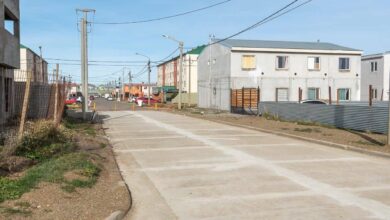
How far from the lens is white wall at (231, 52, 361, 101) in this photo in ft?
159

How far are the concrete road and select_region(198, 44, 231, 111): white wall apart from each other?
33.0 metres

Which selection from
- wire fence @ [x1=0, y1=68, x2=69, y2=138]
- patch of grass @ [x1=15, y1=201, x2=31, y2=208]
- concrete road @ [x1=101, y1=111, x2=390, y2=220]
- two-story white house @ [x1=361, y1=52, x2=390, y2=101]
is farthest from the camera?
two-story white house @ [x1=361, y1=52, x2=390, y2=101]

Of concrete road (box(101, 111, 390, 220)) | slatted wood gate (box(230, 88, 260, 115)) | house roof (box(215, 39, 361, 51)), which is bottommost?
concrete road (box(101, 111, 390, 220))

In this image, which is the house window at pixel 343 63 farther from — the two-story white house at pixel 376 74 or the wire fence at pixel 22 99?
the wire fence at pixel 22 99

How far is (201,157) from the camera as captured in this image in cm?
1333

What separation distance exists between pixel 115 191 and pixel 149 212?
143 centimetres

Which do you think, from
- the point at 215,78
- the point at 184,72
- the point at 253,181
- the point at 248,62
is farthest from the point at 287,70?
the point at 184,72

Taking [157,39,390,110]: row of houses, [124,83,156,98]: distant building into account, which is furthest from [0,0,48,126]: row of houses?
[124,83,156,98]: distant building

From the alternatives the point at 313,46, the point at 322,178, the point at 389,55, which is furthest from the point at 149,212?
the point at 389,55

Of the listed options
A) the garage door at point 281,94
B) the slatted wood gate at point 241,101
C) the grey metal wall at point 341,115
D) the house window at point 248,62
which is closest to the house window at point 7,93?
the grey metal wall at point 341,115

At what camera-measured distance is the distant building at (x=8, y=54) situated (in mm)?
20359

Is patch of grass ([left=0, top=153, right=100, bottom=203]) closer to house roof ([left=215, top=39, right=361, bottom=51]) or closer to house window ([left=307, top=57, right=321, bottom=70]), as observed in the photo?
house roof ([left=215, top=39, right=361, bottom=51])

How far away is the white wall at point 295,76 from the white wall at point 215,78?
1666mm

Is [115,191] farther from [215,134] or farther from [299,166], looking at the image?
[215,134]
